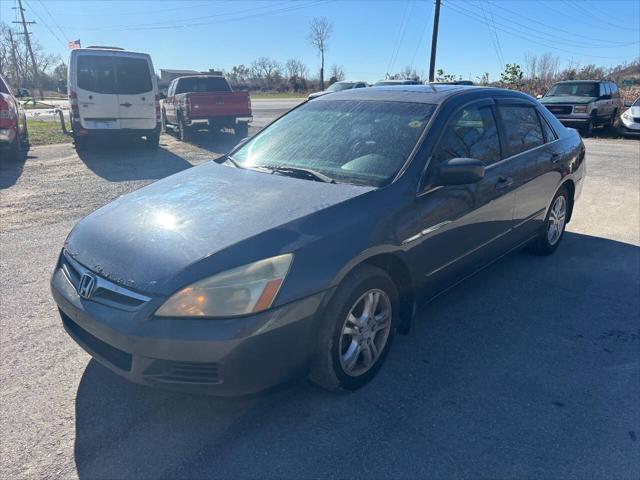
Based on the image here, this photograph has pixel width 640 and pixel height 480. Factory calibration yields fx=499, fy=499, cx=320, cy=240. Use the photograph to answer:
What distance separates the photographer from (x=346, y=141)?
3533 millimetres

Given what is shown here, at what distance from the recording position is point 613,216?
6.95 meters

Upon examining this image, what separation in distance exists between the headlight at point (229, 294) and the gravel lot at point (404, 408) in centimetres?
54

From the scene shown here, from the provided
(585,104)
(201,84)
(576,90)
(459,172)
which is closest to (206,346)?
(459,172)

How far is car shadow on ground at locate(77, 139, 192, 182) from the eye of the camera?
9.42 metres

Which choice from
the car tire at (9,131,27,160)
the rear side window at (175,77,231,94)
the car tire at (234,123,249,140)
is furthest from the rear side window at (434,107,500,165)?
the rear side window at (175,77,231,94)

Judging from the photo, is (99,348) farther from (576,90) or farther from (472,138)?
(576,90)

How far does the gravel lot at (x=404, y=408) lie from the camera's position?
2381 millimetres

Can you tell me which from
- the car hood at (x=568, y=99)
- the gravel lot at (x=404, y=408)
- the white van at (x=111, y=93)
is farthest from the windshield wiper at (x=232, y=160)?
the car hood at (x=568, y=99)

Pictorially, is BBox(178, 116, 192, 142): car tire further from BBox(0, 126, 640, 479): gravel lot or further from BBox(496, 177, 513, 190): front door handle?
BBox(496, 177, 513, 190): front door handle

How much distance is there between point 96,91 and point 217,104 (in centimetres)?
358

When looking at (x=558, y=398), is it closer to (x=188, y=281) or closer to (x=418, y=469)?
(x=418, y=469)

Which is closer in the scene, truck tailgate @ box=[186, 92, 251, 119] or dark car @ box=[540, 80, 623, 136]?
truck tailgate @ box=[186, 92, 251, 119]

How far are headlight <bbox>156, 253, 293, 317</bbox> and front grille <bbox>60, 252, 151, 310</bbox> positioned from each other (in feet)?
0.53

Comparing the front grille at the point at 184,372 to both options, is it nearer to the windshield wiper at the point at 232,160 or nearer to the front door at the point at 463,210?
the front door at the point at 463,210
